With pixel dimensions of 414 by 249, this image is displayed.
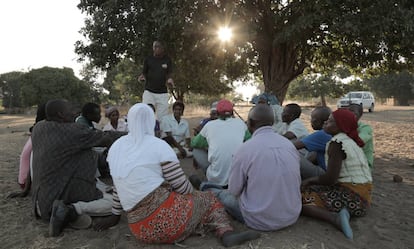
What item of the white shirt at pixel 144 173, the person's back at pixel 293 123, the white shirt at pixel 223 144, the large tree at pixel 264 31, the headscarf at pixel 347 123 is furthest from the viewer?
the large tree at pixel 264 31

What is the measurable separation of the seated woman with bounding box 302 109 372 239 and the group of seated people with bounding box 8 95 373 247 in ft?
0.03

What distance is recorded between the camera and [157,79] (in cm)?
759

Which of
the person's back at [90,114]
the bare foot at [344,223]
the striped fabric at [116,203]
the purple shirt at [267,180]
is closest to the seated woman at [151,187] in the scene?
the striped fabric at [116,203]

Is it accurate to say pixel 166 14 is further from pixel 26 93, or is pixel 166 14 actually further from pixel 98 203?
pixel 26 93

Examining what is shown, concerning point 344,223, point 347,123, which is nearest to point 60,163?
point 344,223

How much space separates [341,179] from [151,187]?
208 cm

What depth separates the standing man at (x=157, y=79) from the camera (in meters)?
7.55

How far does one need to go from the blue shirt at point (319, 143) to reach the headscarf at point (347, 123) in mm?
468

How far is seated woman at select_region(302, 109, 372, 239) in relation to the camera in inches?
139

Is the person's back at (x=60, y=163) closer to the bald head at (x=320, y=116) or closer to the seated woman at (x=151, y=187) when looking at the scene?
the seated woman at (x=151, y=187)

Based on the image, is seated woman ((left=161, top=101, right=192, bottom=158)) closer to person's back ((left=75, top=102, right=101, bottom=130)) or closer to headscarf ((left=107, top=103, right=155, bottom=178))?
person's back ((left=75, top=102, right=101, bottom=130))

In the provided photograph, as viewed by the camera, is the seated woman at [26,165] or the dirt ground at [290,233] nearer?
the dirt ground at [290,233]

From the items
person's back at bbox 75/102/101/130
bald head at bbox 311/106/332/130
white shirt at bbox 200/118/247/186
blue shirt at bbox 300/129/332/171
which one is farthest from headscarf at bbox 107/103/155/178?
bald head at bbox 311/106/332/130

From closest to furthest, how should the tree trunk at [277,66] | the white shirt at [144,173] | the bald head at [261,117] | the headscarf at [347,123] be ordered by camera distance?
1. the white shirt at [144,173]
2. the bald head at [261,117]
3. the headscarf at [347,123]
4. the tree trunk at [277,66]
